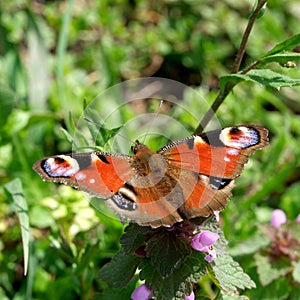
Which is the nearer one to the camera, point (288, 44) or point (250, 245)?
point (288, 44)

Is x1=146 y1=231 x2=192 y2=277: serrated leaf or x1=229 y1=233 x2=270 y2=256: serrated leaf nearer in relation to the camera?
x1=146 y1=231 x2=192 y2=277: serrated leaf

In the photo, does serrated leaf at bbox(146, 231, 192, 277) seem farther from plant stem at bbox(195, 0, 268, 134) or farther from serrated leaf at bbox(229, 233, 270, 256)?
serrated leaf at bbox(229, 233, 270, 256)

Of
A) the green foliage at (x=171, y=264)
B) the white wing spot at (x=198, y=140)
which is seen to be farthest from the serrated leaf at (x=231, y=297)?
the white wing spot at (x=198, y=140)

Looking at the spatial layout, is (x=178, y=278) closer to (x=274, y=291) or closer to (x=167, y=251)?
(x=167, y=251)

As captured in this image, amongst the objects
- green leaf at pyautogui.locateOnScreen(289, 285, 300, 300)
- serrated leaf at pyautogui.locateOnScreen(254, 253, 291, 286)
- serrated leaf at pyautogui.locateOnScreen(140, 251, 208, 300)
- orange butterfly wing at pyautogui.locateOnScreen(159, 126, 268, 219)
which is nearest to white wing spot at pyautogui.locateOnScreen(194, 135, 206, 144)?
orange butterfly wing at pyautogui.locateOnScreen(159, 126, 268, 219)

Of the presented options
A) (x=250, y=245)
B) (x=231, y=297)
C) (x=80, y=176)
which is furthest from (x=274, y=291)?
(x=80, y=176)

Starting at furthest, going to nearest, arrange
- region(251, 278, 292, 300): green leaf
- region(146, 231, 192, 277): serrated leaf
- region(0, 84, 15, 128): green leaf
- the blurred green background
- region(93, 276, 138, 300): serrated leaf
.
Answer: region(0, 84, 15, 128): green leaf < the blurred green background < region(251, 278, 292, 300): green leaf < region(93, 276, 138, 300): serrated leaf < region(146, 231, 192, 277): serrated leaf
